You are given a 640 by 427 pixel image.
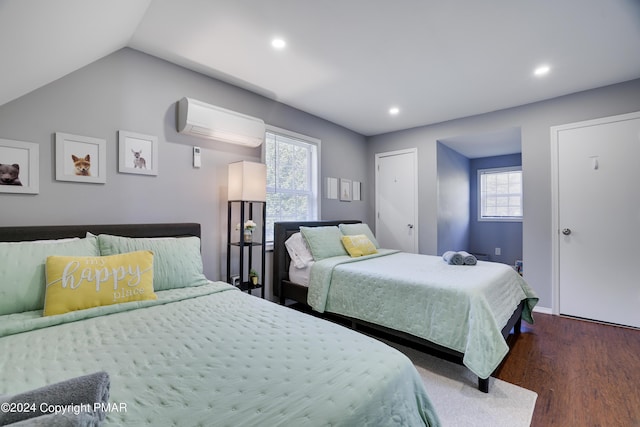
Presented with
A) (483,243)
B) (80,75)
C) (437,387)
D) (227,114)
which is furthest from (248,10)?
(483,243)

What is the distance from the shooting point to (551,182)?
3.29 m

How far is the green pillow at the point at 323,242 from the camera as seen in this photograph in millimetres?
3068

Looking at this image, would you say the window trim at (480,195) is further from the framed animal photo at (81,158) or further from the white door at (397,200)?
the framed animal photo at (81,158)

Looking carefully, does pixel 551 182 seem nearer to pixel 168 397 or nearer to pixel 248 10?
pixel 248 10

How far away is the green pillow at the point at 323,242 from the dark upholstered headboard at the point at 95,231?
1134mm

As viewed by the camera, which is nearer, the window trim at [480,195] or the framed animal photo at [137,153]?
the framed animal photo at [137,153]

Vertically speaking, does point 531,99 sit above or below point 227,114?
above

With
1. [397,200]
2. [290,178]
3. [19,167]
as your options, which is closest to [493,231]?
[397,200]

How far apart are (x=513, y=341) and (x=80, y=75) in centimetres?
415

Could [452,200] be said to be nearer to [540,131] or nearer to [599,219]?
[540,131]

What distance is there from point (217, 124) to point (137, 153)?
2.36 ft

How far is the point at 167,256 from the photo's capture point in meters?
1.93

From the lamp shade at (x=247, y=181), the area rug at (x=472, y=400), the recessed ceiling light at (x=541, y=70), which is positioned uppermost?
the recessed ceiling light at (x=541, y=70)

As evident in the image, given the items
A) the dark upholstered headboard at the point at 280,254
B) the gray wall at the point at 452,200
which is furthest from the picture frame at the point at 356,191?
the dark upholstered headboard at the point at 280,254
